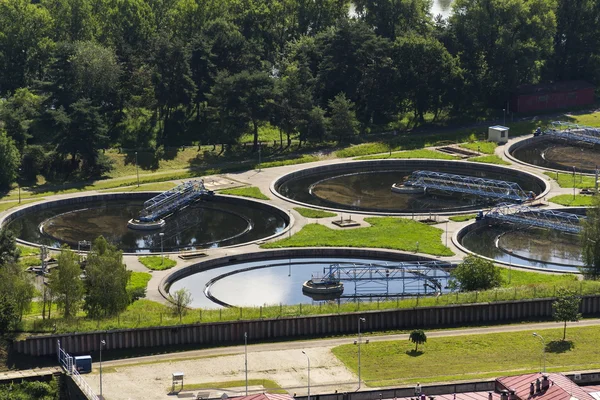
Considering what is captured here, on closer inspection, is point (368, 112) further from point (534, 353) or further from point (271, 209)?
point (534, 353)

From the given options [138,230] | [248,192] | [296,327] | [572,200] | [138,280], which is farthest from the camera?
[248,192]

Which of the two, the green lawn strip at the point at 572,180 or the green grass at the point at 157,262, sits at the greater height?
the green lawn strip at the point at 572,180

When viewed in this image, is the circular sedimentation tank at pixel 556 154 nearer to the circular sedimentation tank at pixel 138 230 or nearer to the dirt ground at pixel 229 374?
the circular sedimentation tank at pixel 138 230

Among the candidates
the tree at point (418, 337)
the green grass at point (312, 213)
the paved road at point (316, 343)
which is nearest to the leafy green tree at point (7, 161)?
the green grass at point (312, 213)

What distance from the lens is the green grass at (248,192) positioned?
148 m

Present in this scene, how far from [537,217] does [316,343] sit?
45989 mm

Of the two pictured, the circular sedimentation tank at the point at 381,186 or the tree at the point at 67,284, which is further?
the circular sedimentation tank at the point at 381,186

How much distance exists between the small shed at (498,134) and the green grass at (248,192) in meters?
40.2

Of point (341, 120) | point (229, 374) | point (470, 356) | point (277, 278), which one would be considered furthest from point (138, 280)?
point (341, 120)

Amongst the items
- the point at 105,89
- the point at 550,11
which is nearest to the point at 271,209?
the point at 105,89

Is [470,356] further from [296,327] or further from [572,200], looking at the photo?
[572,200]

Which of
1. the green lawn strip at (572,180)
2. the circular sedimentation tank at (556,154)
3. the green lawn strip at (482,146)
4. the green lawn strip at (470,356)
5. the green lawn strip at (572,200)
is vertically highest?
the green lawn strip at (482,146)

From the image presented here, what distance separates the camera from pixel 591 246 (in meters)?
116

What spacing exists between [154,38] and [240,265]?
65048mm
